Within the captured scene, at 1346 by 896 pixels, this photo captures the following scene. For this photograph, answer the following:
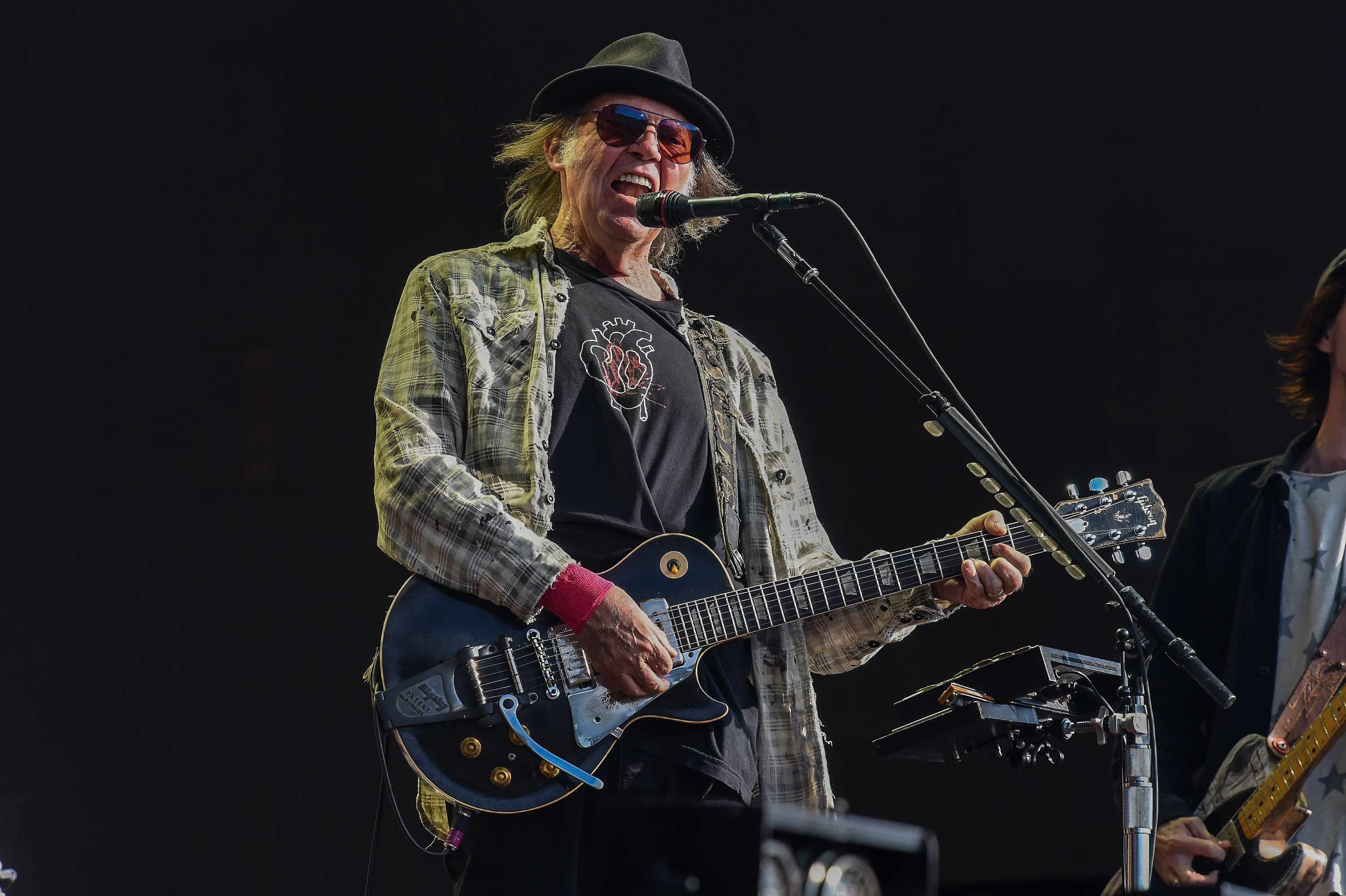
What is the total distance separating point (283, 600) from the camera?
355cm

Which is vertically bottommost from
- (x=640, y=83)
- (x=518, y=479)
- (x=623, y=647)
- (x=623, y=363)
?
(x=623, y=647)

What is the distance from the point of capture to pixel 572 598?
2.05 metres

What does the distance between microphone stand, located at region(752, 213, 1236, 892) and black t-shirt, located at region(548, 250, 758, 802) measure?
1.81 feet

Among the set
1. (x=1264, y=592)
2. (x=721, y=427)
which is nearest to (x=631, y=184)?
(x=721, y=427)

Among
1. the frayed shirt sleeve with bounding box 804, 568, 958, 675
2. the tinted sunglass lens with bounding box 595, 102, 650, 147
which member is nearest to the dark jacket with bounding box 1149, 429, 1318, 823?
the frayed shirt sleeve with bounding box 804, 568, 958, 675

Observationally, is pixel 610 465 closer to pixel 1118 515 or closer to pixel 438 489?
pixel 438 489

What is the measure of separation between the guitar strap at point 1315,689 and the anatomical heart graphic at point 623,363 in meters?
1.38

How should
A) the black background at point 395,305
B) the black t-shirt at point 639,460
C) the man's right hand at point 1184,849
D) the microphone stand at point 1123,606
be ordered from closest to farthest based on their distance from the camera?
the microphone stand at point 1123,606, the black t-shirt at point 639,460, the man's right hand at point 1184,849, the black background at point 395,305

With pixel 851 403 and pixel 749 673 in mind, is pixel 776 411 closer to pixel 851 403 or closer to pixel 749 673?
pixel 749 673

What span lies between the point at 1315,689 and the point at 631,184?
1.71m

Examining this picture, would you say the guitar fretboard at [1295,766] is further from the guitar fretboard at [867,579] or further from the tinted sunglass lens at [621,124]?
the tinted sunglass lens at [621,124]

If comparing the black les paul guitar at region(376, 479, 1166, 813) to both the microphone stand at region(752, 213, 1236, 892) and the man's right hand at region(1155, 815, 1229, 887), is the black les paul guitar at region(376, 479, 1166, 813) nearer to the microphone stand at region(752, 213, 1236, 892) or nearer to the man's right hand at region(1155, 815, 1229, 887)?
the microphone stand at region(752, 213, 1236, 892)

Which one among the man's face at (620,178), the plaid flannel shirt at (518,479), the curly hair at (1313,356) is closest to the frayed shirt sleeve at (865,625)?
the plaid flannel shirt at (518,479)

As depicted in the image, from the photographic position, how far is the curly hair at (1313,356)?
2.92 m
